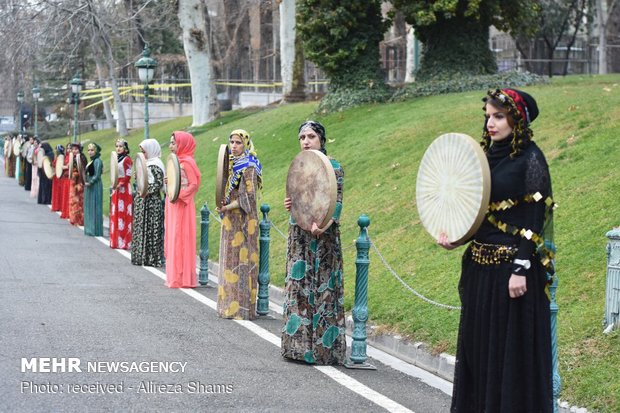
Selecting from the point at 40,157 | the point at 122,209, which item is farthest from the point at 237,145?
the point at 40,157

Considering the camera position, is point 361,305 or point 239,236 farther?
point 239,236

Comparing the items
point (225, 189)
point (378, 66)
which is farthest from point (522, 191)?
point (378, 66)

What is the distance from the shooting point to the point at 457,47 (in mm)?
30828

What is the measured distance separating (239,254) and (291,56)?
95.1ft

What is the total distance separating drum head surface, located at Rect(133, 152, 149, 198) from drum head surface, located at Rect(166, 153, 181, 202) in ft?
6.67

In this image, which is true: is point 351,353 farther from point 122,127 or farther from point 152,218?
point 122,127

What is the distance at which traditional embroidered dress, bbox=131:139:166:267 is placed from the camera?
18219mm

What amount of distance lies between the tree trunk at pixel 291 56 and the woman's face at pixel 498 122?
3381 cm

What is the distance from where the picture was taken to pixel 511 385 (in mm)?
7184

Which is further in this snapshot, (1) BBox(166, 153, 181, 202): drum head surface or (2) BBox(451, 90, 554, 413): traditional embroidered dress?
(1) BBox(166, 153, 181, 202): drum head surface

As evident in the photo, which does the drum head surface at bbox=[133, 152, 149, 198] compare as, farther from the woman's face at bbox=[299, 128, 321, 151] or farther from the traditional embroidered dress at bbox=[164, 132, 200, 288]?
the woman's face at bbox=[299, 128, 321, 151]

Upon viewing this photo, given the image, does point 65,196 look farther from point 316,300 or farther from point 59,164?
point 316,300

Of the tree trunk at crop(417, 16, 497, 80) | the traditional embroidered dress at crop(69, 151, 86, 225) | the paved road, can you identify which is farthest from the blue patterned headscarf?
the tree trunk at crop(417, 16, 497, 80)

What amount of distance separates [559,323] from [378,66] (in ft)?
71.6
